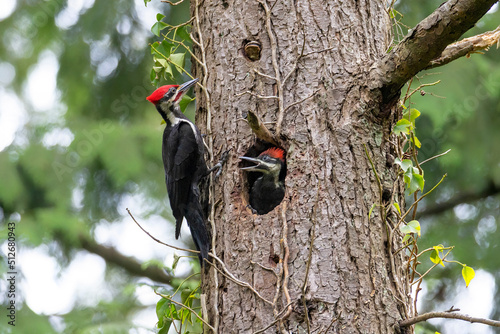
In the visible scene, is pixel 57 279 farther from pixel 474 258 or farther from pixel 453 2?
pixel 453 2

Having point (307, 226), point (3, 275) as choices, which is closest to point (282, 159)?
point (307, 226)

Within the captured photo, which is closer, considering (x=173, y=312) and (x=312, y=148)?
(x=312, y=148)

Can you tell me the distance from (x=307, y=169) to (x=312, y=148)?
111mm

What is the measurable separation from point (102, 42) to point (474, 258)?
15.1 feet

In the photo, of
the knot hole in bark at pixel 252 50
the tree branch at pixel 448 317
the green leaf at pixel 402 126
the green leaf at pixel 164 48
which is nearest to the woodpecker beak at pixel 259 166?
the knot hole in bark at pixel 252 50

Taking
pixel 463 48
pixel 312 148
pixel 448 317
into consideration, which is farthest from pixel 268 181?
pixel 448 317

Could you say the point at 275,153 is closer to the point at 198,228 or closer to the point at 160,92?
the point at 198,228

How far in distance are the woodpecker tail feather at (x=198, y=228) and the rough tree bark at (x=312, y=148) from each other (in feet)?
0.48

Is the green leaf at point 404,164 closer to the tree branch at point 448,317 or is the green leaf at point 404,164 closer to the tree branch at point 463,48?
the tree branch at point 463,48

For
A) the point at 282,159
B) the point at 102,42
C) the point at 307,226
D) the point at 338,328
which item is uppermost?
the point at 102,42

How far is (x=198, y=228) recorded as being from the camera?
3234mm

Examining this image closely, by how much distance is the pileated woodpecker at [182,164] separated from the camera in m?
3.31

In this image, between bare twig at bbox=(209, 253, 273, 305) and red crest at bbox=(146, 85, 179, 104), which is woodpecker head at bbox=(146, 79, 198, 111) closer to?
red crest at bbox=(146, 85, 179, 104)

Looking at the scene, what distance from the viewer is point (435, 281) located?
6.41 m
